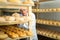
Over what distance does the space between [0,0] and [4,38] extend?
0.60m

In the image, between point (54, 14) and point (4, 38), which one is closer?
point (4, 38)

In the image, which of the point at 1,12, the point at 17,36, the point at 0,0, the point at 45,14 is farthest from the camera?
the point at 45,14

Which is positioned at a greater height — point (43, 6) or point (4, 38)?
point (43, 6)

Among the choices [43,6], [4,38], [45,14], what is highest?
[43,6]

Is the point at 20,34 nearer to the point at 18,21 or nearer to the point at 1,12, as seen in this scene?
the point at 18,21

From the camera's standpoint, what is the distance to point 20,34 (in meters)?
2.07

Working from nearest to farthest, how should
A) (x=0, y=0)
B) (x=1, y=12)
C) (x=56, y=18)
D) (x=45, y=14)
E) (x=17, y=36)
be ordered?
1. (x=0, y=0)
2. (x=17, y=36)
3. (x=1, y=12)
4. (x=56, y=18)
5. (x=45, y=14)

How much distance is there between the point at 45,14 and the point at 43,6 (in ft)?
0.91

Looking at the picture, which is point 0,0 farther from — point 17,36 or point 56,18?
point 56,18

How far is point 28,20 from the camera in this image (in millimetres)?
2150

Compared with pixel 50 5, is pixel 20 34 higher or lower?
lower

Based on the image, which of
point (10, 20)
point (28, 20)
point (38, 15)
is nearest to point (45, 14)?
point (38, 15)

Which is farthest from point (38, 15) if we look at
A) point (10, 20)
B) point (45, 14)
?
point (10, 20)

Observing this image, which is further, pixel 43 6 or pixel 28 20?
pixel 43 6
